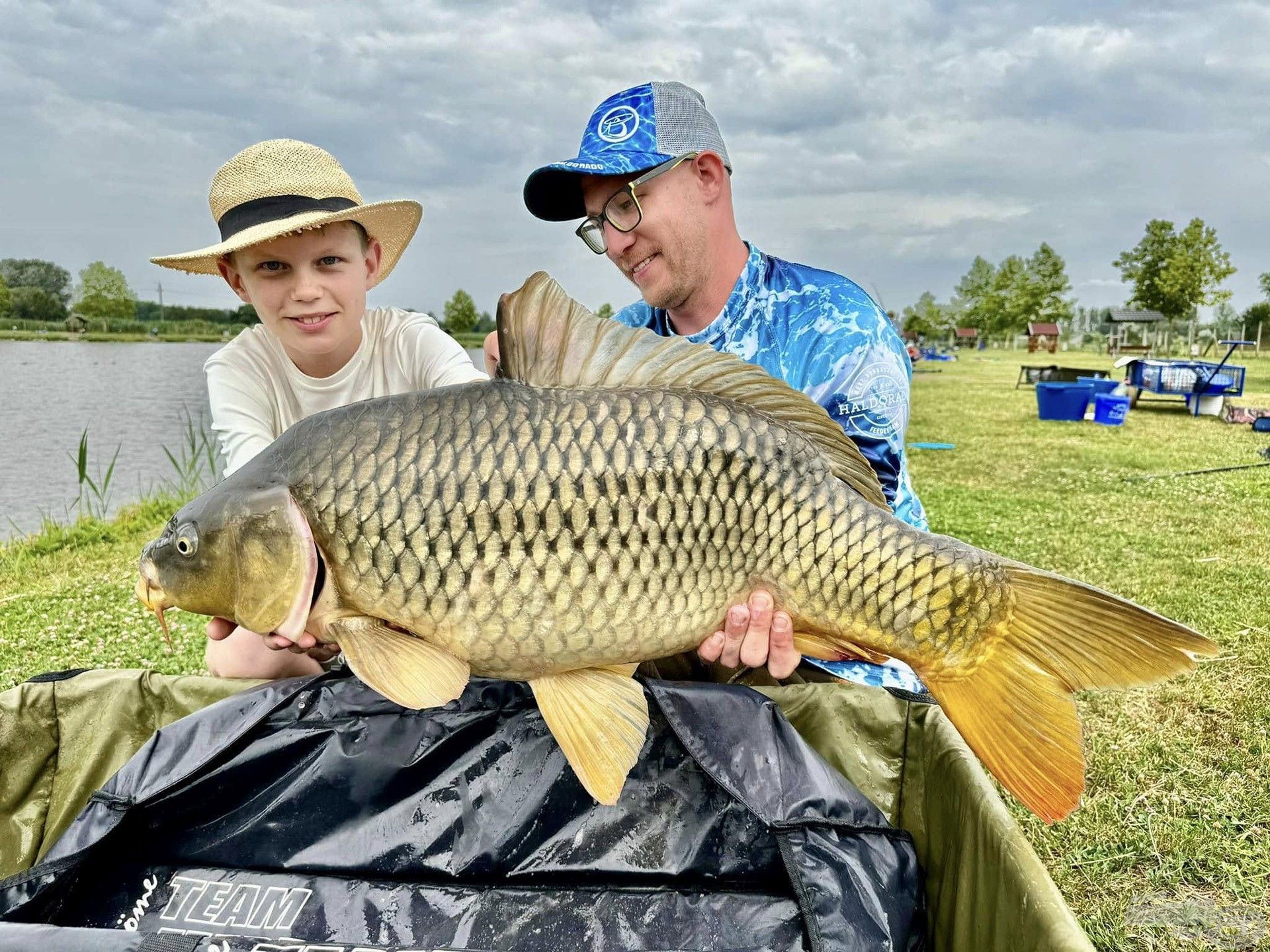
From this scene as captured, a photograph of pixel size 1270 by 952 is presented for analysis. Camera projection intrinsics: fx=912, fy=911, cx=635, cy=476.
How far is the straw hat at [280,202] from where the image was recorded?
1.52 meters

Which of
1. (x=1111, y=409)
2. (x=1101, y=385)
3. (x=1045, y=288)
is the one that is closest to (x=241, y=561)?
(x=1111, y=409)

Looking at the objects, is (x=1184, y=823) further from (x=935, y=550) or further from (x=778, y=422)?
(x=778, y=422)

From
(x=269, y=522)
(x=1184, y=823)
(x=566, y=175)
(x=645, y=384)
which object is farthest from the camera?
(x=566, y=175)

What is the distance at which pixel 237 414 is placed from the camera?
1.62 m

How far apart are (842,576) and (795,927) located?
439 millimetres

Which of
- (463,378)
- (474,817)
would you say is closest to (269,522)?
(474,817)

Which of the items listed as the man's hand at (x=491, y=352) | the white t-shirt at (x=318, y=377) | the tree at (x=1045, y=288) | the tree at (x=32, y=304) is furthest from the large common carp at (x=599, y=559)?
the tree at (x=1045, y=288)

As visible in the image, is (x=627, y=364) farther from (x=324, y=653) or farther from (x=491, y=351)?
(x=324, y=653)

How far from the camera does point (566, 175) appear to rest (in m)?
1.80

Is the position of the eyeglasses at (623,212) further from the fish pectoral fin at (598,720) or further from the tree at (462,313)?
the tree at (462,313)

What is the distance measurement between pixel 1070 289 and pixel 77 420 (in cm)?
4399

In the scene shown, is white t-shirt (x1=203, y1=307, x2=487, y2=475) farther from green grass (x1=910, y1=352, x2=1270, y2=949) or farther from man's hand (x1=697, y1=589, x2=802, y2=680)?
green grass (x1=910, y1=352, x2=1270, y2=949)

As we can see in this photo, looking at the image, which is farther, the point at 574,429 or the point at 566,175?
the point at 566,175

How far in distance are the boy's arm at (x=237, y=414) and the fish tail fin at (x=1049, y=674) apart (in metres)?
1.16
